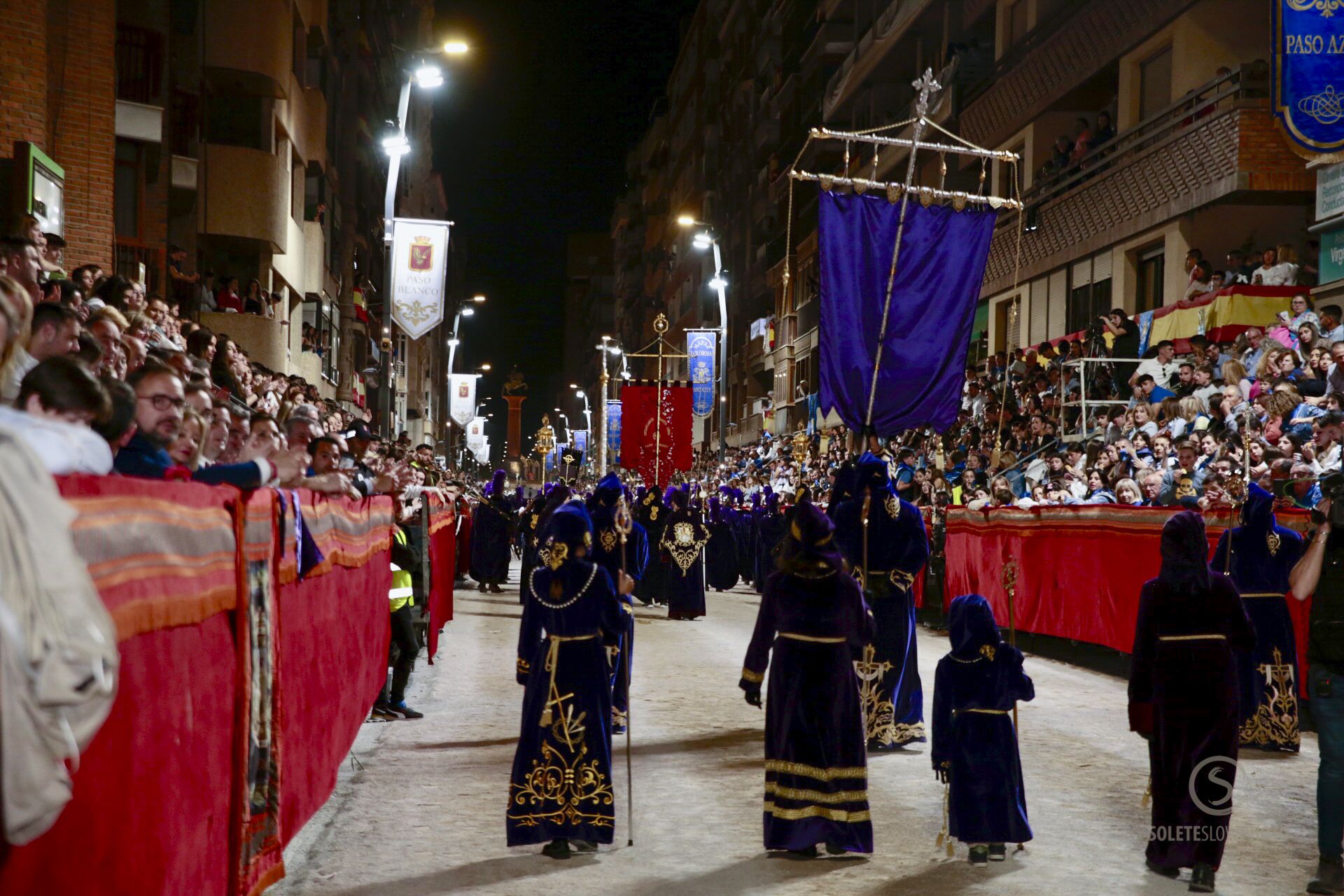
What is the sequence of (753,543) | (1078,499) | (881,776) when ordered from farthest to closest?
(753,543), (1078,499), (881,776)

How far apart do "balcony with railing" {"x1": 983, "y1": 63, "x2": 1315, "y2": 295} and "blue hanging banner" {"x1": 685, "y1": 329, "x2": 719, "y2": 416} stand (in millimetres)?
13133

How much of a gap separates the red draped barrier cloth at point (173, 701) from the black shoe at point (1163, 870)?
4030 millimetres

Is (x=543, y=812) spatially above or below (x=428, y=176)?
below

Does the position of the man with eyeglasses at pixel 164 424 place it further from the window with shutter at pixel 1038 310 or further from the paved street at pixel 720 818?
the window with shutter at pixel 1038 310

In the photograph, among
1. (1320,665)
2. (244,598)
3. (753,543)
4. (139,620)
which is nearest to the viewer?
(139,620)

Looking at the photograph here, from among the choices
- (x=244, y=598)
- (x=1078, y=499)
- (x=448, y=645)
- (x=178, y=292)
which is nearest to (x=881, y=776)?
(x=244, y=598)

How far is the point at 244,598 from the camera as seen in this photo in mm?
5223

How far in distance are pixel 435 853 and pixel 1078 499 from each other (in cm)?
1416

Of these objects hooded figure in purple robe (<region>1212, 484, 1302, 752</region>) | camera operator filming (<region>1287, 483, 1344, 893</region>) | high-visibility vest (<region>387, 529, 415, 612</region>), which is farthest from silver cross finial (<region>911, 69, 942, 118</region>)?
camera operator filming (<region>1287, 483, 1344, 893</region>)

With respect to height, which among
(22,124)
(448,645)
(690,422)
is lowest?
(448,645)

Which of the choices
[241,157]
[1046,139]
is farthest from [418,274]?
[1046,139]

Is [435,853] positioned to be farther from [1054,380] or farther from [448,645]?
[1054,380]

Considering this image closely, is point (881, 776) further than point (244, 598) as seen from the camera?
Yes

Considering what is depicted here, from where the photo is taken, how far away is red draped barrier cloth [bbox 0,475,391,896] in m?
3.43
